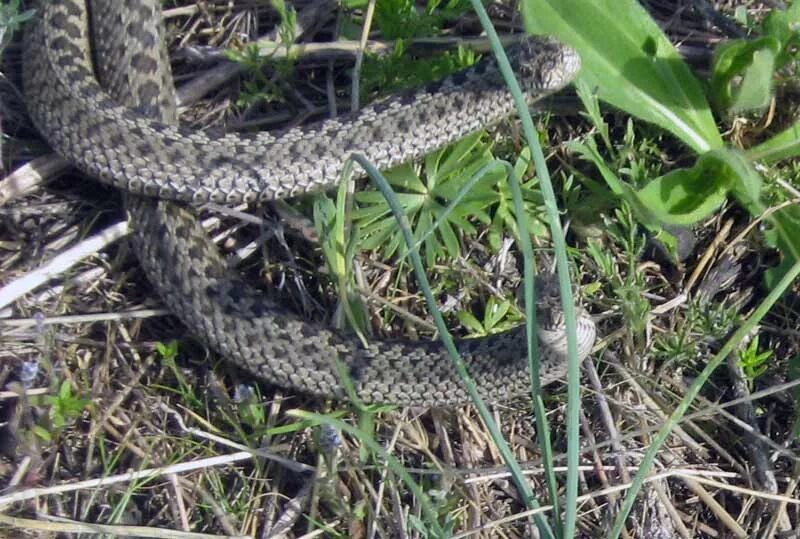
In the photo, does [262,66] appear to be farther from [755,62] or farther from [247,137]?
[755,62]

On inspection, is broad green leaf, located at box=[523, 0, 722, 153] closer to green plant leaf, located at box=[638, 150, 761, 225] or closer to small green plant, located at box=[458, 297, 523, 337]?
green plant leaf, located at box=[638, 150, 761, 225]

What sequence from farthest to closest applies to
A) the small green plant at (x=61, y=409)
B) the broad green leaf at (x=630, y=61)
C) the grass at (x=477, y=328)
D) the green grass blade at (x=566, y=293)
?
the broad green leaf at (x=630, y=61) → the grass at (x=477, y=328) → the small green plant at (x=61, y=409) → the green grass blade at (x=566, y=293)

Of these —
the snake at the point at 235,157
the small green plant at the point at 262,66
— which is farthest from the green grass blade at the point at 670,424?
the small green plant at the point at 262,66

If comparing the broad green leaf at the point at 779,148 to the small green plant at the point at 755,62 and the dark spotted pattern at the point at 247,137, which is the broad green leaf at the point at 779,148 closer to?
the small green plant at the point at 755,62

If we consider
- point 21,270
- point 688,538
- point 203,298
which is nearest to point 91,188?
point 21,270

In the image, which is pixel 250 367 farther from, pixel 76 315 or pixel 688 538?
pixel 688 538

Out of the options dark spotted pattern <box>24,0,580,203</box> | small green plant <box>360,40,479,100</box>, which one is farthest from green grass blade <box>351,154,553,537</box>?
small green plant <box>360,40,479,100</box>
